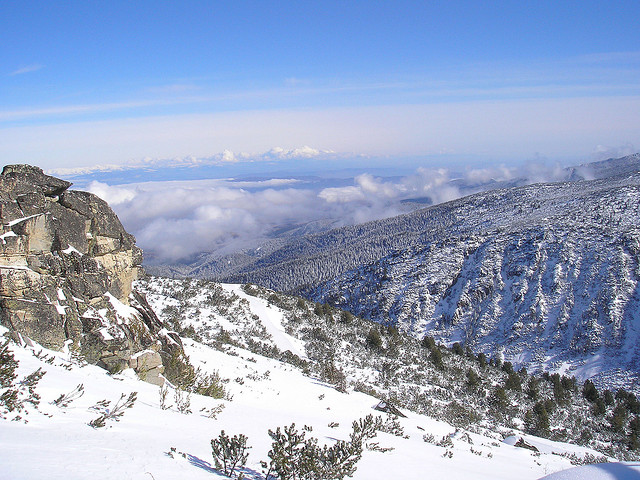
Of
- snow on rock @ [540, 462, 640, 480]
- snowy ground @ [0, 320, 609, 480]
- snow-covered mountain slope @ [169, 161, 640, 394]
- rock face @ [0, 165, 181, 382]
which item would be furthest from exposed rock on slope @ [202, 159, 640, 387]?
rock face @ [0, 165, 181, 382]

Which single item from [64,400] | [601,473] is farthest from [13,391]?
[601,473]

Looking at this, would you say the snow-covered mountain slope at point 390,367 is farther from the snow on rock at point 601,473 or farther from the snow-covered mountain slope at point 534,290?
the snow-covered mountain slope at point 534,290

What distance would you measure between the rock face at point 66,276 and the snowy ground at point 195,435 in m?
0.78

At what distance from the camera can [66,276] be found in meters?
9.36

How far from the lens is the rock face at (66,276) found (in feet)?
27.1

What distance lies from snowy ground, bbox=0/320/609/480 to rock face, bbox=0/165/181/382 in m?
0.78

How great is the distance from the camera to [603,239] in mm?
53812

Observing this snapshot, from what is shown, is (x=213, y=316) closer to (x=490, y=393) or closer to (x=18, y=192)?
(x=18, y=192)

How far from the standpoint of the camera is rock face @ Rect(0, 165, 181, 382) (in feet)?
27.1

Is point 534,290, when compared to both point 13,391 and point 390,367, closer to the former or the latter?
point 390,367

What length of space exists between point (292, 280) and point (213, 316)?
91.6 metres

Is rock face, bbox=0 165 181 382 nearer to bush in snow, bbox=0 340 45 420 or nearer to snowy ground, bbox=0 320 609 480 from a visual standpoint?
snowy ground, bbox=0 320 609 480

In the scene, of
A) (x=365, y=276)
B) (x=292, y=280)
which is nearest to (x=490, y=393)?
(x=365, y=276)

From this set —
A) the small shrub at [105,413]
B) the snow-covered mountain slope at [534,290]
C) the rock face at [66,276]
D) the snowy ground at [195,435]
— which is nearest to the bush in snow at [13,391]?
the snowy ground at [195,435]
